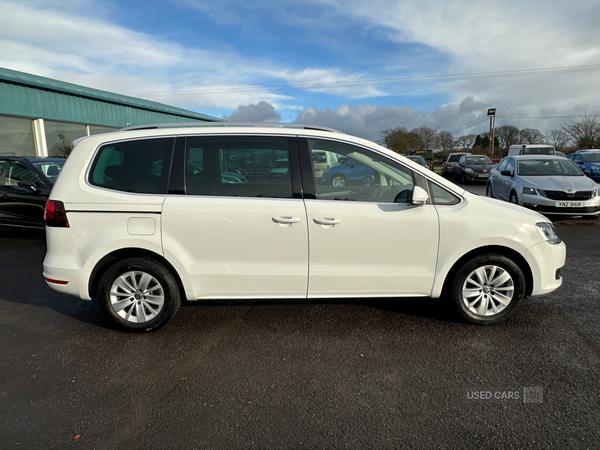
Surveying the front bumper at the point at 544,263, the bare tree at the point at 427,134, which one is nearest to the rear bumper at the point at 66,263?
the front bumper at the point at 544,263

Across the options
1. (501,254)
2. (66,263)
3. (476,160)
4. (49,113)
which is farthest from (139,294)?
(476,160)

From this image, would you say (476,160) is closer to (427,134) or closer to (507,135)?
(427,134)

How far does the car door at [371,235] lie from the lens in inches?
141

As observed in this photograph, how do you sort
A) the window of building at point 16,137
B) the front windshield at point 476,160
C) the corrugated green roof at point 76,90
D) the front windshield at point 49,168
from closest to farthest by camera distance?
1. the front windshield at point 49,168
2. the window of building at point 16,137
3. the corrugated green roof at point 76,90
4. the front windshield at point 476,160

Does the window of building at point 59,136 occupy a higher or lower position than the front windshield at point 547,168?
higher

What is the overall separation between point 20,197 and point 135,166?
18.8 ft

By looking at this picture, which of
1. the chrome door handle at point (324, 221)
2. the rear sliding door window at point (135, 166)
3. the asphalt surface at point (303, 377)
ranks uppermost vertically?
the rear sliding door window at point (135, 166)

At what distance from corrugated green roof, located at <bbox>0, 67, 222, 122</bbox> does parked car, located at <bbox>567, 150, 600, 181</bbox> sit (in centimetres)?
2209

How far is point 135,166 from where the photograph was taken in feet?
12.1

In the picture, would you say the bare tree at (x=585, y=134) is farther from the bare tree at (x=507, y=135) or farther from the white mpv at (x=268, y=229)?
the white mpv at (x=268, y=229)

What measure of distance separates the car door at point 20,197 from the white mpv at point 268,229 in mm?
4993

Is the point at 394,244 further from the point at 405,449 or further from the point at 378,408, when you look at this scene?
the point at 405,449

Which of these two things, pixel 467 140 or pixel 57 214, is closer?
pixel 57 214

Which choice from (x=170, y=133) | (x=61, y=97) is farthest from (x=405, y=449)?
(x=61, y=97)
